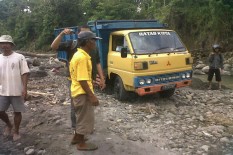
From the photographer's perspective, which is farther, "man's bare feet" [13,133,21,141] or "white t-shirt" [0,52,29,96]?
"man's bare feet" [13,133,21,141]

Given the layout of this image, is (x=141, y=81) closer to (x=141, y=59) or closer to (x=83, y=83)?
(x=141, y=59)

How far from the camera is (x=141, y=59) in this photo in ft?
25.7

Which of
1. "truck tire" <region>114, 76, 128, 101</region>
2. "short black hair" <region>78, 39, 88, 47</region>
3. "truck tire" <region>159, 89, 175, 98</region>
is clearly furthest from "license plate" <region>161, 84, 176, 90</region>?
"short black hair" <region>78, 39, 88, 47</region>

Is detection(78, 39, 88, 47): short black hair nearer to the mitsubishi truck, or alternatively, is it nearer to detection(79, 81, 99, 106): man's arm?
detection(79, 81, 99, 106): man's arm

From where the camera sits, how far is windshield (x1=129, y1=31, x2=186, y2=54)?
8.23 m

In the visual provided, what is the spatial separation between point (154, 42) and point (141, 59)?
848 mm

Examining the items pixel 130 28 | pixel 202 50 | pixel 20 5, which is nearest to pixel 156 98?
pixel 130 28

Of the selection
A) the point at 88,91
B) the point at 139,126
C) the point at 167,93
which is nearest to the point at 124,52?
the point at 167,93

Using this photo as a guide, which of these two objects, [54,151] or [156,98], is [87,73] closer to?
[54,151]

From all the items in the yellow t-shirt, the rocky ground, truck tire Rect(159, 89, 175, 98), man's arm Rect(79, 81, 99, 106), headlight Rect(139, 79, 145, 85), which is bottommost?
the rocky ground

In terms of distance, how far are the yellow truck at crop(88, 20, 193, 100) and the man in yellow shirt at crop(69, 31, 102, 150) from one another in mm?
3099

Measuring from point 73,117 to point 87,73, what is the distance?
1.49 m

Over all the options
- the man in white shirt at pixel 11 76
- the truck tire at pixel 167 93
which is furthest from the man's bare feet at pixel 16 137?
the truck tire at pixel 167 93

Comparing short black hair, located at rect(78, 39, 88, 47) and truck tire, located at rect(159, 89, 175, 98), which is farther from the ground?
short black hair, located at rect(78, 39, 88, 47)
